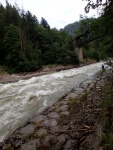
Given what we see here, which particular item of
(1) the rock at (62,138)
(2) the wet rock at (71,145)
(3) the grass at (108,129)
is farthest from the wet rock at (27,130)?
(3) the grass at (108,129)

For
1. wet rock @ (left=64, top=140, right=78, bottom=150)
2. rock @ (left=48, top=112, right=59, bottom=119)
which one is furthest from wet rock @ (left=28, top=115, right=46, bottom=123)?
wet rock @ (left=64, top=140, right=78, bottom=150)

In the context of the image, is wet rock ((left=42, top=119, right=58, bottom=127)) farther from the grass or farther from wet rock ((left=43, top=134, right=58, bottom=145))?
the grass

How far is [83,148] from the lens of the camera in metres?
3.51

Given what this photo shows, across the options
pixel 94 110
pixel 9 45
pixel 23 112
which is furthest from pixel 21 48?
pixel 94 110

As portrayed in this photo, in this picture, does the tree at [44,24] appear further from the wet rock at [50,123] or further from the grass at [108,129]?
the grass at [108,129]

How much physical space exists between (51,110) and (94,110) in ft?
5.23

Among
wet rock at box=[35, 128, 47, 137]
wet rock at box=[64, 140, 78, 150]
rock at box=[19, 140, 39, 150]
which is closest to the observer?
wet rock at box=[64, 140, 78, 150]

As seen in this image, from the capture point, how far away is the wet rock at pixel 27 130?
4471mm

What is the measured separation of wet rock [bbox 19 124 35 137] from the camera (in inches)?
176

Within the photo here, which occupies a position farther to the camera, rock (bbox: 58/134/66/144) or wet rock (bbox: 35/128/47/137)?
wet rock (bbox: 35/128/47/137)

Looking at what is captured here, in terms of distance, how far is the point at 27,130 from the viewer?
467cm

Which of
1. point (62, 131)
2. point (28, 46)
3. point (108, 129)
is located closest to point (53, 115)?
point (62, 131)

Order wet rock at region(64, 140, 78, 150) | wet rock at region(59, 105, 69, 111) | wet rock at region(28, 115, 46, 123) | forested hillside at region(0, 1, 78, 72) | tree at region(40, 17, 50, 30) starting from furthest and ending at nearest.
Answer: tree at region(40, 17, 50, 30)
forested hillside at region(0, 1, 78, 72)
wet rock at region(59, 105, 69, 111)
wet rock at region(28, 115, 46, 123)
wet rock at region(64, 140, 78, 150)

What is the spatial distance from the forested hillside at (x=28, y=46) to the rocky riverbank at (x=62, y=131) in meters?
20.2
